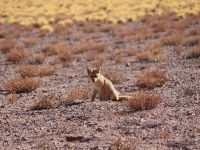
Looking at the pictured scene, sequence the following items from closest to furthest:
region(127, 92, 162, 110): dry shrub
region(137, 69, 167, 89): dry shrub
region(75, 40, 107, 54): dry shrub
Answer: region(127, 92, 162, 110): dry shrub < region(137, 69, 167, 89): dry shrub < region(75, 40, 107, 54): dry shrub

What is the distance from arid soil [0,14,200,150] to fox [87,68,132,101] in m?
0.22

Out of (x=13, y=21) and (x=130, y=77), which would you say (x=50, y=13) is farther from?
(x=130, y=77)

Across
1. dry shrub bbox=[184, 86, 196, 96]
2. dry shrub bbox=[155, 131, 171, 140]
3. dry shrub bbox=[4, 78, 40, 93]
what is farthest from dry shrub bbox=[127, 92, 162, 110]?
dry shrub bbox=[4, 78, 40, 93]

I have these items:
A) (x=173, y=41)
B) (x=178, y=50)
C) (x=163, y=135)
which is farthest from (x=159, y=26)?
(x=163, y=135)

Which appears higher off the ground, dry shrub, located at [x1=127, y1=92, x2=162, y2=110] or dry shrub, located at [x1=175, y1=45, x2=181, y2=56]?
dry shrub, located at [x1=127, y1=92, x2=162, y2=110]

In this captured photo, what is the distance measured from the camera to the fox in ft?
36.9

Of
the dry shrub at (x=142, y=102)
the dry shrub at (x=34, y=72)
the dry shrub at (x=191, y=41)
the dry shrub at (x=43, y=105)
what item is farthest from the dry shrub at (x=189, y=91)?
the dry shrub at (x=191, y=41)

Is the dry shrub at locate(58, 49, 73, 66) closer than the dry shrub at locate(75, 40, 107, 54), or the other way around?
the dry shrub at locate(58, 49, 73, 66)

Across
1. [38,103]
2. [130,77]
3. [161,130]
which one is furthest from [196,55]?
[161,130]

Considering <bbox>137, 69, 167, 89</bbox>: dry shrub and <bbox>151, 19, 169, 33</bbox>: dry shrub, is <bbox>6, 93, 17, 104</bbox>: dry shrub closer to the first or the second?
<bbox>137, 69, 167, 89</bbox>: dry shrub

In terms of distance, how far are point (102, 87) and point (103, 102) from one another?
36 centimetres

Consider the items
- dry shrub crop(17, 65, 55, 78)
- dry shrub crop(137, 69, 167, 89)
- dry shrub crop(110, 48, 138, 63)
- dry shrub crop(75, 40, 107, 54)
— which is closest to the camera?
dry shrub crop(137, 69, 167, 89)

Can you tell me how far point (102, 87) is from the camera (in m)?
11.5

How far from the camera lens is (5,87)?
15.0 meters
